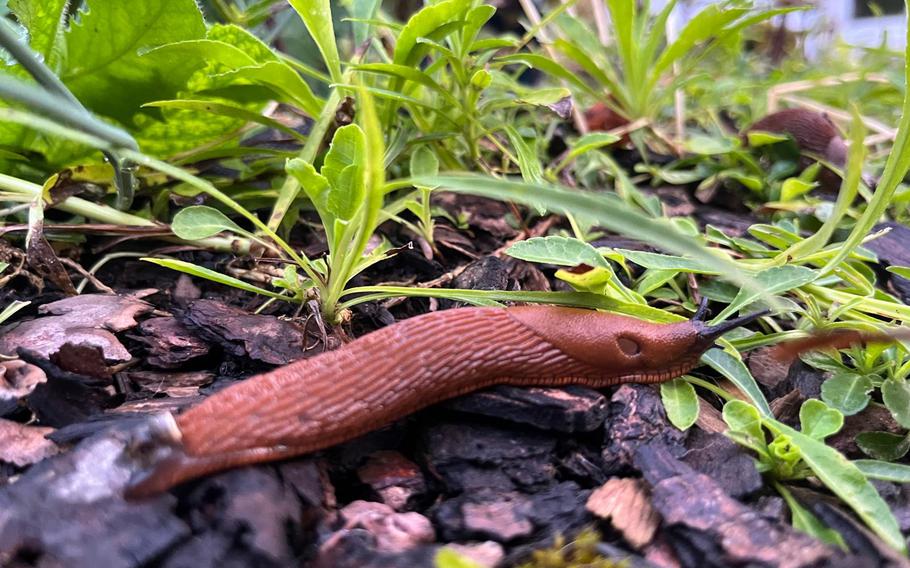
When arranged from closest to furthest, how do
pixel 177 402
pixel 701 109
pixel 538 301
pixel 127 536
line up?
pixel 127 536
pixel 177 402
pixel 538 301
pixel 701 109

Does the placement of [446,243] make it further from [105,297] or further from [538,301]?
[105,297]

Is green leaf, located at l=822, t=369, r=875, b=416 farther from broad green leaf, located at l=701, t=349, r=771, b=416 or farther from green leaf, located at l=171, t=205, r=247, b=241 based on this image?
green leaf, located at l=171, t=205, r=247, b=241

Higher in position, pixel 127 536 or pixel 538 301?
pixel 538 301

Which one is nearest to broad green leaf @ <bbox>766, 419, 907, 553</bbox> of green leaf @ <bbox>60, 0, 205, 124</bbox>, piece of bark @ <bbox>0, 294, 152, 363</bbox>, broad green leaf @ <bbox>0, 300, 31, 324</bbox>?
piece of bark @ <bbox>0, 294, 152, 363</bbox>

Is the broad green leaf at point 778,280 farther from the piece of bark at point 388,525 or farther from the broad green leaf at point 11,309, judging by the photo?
the broad green leaf at point 11,309

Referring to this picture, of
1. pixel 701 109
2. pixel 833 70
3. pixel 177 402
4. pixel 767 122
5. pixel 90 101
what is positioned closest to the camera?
pixel 177 402

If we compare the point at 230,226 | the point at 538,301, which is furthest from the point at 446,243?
the point at 230,226

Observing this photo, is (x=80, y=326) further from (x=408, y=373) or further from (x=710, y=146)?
(x=710, y=146)
